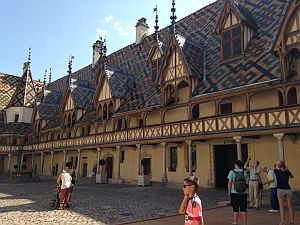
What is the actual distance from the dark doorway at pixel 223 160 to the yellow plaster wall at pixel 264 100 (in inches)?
132

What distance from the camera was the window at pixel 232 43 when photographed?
18.4 meters

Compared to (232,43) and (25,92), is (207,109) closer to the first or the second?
(232,43)

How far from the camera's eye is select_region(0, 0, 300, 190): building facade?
14.2 m

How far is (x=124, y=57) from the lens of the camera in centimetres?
3356

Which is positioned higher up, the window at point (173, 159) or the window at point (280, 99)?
the window at point (280, 99)

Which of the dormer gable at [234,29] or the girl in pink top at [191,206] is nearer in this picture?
the girl in pink top at [191,206]

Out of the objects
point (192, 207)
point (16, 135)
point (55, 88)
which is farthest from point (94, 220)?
point (55, 88)

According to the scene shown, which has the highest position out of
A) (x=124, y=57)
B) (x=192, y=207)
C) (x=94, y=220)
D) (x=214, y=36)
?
(x=124, y=57)

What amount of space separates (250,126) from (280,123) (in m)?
1.51

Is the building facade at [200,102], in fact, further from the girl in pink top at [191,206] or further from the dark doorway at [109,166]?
the girl in pink top at [191,206]

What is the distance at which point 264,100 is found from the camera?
1563 cm

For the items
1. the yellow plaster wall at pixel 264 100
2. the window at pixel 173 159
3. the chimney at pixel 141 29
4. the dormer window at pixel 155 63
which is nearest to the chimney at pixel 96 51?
the chimney at pixel 141 29

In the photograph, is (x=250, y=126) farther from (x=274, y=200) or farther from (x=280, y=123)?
(x=274, y=200)

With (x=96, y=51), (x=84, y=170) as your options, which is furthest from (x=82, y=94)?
(x=96, y=51)
